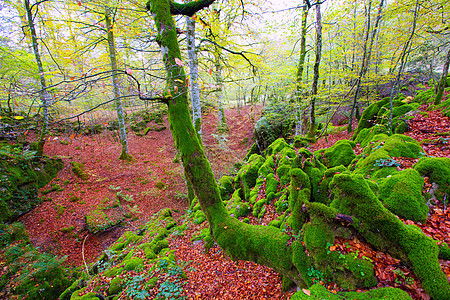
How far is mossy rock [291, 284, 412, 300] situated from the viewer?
74.0 inches

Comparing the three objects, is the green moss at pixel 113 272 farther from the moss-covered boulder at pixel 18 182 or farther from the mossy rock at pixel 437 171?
the mossy rock at pixel 437 171

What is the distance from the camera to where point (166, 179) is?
35.5ft

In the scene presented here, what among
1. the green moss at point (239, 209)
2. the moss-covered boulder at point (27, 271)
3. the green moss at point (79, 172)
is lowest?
the moss-covered boulder at point (27, 271)

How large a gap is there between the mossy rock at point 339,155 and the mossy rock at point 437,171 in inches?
80.9

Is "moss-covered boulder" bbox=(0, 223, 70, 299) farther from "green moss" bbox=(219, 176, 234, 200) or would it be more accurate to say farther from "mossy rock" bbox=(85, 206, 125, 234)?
"green moss" bbox=(219, 176, 234, 200)

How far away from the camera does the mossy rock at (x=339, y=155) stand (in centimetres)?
518

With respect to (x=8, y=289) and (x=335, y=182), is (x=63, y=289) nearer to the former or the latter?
(x=8, y=289)

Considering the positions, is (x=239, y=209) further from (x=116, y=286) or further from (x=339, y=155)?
(x=116, y=286)

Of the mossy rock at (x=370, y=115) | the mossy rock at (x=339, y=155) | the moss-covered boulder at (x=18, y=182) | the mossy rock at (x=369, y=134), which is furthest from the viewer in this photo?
the mossy rock at (x=370, y=115)

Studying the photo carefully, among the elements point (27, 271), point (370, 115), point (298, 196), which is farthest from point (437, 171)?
point (27, 271)

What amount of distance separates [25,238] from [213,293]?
7289 mm

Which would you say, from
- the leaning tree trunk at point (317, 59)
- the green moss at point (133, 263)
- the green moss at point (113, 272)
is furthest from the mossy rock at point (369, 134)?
the green moss at point (113, 272)

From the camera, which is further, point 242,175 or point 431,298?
point 242,175

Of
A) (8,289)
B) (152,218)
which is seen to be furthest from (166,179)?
(8,289)
